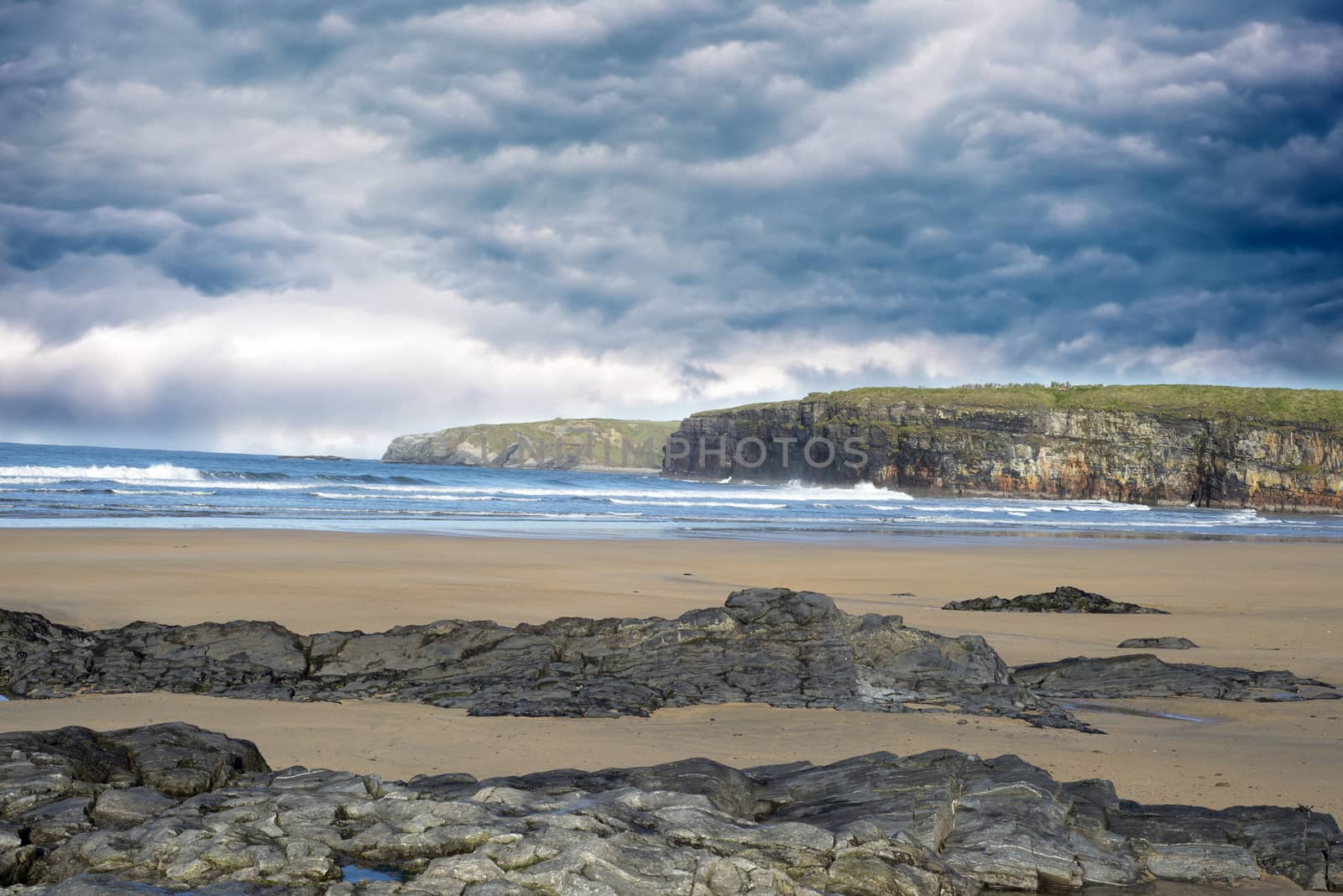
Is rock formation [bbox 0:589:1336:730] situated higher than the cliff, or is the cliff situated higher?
the cliff

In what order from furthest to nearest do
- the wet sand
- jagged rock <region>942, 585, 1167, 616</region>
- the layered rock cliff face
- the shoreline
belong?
1. the layered rock cliff face
2. the shoreline
3. jagged rock <region>942, 585, 1167, 616</region>
4. the wet sand

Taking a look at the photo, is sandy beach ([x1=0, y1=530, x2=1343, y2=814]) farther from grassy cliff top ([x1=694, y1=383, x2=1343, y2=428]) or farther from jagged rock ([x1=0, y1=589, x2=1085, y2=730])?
grassy cliff top ([x1=694, y1=383, x2=1343, y2=428])

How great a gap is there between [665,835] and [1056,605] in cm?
1305

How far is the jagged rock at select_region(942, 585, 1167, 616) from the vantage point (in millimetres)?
15766

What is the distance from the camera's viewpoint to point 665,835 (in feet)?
14.7

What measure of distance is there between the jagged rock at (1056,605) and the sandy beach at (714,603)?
0.66 meters

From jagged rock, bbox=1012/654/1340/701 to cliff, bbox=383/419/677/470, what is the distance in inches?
5902

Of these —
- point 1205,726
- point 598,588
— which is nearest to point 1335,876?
point 1205,726

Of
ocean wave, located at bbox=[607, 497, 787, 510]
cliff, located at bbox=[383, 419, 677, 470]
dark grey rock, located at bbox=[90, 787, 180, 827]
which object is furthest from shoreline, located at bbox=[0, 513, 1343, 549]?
cliff, located at bbox=[383, 419, 677, 470]

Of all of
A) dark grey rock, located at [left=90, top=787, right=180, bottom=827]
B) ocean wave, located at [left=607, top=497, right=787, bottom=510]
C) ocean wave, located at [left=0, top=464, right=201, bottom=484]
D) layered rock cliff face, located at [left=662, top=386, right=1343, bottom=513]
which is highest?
layered rock cliff face, located at [left=662, top=386, right=1343, bottom=513]

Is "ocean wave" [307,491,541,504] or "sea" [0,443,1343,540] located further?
"ocean wave" [307,491,541,504]

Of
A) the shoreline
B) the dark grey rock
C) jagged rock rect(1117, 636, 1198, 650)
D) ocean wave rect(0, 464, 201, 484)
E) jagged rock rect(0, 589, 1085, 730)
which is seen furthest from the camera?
ocean wave rect(0, 464, 201, 484)

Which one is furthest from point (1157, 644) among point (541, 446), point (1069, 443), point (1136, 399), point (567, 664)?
point (541, 446)

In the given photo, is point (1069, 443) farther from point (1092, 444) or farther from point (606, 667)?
point (606, 667)
